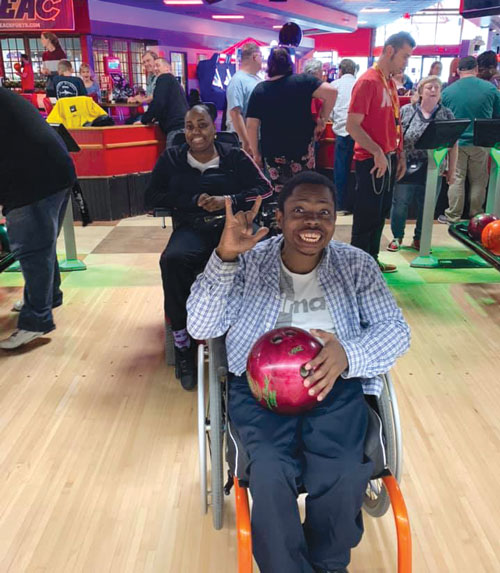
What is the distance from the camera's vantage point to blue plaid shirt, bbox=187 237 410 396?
1.76m

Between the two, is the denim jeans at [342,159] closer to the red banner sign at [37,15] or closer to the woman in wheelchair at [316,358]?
the woman in wheelchair at [316,358]

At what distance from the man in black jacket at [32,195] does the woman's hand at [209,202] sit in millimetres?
895

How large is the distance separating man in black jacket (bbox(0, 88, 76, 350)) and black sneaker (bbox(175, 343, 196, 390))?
3.11 ft

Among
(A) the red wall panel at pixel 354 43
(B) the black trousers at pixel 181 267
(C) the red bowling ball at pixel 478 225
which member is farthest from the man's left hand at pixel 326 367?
(A) the red wall panel at pixel 354 43

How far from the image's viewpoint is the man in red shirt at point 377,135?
360cm

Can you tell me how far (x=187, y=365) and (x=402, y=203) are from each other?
298cm

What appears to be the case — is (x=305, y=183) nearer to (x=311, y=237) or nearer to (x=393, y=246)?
(x=311, y=237)

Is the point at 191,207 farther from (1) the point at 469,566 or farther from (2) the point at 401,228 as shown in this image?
(2) the point at 401,228

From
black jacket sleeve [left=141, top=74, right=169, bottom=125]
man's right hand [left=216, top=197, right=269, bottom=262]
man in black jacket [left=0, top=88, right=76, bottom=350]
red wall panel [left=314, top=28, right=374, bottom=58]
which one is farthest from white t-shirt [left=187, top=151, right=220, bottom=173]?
red wall panel [left=314, top=28, right=374, bottom=58]

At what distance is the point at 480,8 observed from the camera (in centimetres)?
673

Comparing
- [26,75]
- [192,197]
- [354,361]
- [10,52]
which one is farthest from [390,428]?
[10,52]

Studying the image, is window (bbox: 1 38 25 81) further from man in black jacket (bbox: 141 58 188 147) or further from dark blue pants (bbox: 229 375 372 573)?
dark blue pants (bbox: 229 375 372 573)

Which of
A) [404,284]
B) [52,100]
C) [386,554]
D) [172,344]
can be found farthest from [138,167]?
[386,554]

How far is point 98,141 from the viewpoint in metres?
6.10
